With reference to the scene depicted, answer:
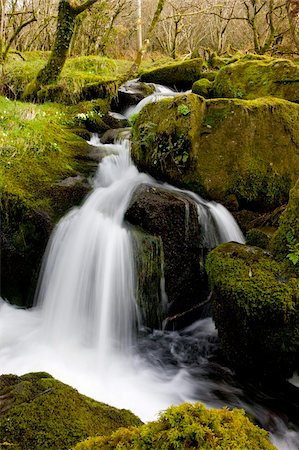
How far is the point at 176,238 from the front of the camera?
189 inches

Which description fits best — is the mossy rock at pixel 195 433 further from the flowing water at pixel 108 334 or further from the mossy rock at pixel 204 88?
the mossy rock at pixel 204 88

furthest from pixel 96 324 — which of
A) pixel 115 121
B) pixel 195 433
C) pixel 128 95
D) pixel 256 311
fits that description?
pixel 128 95

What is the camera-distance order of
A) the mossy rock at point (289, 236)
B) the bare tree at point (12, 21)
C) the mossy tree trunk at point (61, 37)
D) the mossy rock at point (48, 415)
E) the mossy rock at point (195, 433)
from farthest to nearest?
the bare tree at point (12, 21), the mossy tree trunk at point (61, 37), the mossy rock at point (289, 236), the mossy rock at point (48, 415), the mossy rock at point (195, 433)

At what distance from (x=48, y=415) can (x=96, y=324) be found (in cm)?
244

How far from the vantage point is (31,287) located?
4.75 m

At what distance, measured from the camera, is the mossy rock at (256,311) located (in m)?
3.25

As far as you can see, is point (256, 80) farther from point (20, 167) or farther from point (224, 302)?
point (224, 302)

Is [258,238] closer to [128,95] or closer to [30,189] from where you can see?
[30,189]

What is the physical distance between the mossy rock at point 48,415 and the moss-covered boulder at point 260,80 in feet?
22.9

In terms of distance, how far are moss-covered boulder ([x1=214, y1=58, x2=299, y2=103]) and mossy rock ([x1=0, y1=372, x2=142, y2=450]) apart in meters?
6.99

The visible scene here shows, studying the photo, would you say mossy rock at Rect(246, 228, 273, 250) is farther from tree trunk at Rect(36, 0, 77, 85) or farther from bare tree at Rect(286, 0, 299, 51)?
bare tree at Rect(286, 0, 299, 51)

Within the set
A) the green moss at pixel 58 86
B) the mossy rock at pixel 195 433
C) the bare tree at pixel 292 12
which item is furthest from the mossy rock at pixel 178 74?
the mossy rock at pixel 195 433

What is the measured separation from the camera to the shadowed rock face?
15.6 feet

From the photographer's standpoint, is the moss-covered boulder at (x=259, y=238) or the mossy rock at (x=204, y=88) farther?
the mossy rock at (x=204, y=88)
